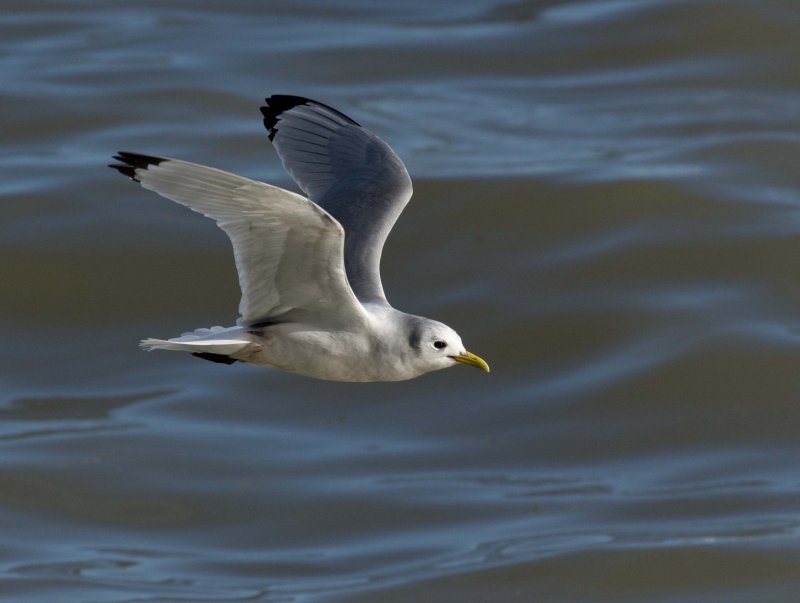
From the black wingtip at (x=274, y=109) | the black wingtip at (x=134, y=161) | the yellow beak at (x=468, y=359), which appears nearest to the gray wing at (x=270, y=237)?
the black wingtip at (x=134, y=161)

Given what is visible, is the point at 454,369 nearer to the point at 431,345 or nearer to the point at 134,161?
the point at 431,345

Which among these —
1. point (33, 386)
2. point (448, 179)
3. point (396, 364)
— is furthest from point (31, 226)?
point (396, 364)

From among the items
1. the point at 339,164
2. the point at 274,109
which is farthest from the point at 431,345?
Result: the point at 274,109

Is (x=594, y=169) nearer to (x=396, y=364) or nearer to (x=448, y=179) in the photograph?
(x=448, y=179)

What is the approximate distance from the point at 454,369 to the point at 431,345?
892 centimetres

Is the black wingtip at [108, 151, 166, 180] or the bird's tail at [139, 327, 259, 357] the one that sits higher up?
the black wingtip at [108, 151, 166, 180]

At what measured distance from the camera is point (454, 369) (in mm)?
16000

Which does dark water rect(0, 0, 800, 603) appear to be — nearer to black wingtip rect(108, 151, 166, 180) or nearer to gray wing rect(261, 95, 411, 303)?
gray wing rect(261, 95, 411, 303)

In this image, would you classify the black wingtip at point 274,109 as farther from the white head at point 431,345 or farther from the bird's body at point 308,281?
the white head at point 431,345

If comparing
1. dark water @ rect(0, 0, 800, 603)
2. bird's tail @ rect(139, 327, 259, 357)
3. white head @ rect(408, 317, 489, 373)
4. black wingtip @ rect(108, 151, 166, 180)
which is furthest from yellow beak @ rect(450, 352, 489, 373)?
dark water @ rect(0, 0, 800, 603)

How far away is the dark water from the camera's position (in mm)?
13422

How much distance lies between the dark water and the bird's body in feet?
16.7

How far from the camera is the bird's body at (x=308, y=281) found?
249 inches

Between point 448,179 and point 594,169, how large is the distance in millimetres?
1798
